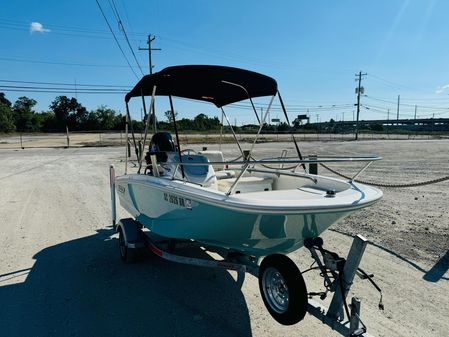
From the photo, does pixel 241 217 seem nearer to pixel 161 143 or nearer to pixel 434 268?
pixel 161 143

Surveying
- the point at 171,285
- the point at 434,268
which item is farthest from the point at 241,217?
the point at 434,268

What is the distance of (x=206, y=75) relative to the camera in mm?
4523

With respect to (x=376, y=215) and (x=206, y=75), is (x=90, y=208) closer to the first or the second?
(x=206, y=75)

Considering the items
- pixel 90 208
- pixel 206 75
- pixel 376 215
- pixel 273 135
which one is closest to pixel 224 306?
pixel 206 75

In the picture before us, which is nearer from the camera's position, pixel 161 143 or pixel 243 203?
pixel 243 203

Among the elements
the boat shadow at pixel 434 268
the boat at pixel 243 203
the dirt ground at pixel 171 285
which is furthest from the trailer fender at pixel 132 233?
the boat shadow at pixel 434 268

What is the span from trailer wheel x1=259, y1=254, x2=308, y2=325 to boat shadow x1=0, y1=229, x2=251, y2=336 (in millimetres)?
481

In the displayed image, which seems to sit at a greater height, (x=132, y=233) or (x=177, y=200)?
(x=177, y=200)

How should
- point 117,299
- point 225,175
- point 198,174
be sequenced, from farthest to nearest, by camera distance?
point 225,175, point 198,174, point 117,299

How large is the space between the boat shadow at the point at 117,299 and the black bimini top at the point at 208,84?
2355 mm

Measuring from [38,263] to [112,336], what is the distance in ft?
7.64

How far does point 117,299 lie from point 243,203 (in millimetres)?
1988

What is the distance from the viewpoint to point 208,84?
5395 mm

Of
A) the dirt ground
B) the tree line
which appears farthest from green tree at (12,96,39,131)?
the dirt ground
